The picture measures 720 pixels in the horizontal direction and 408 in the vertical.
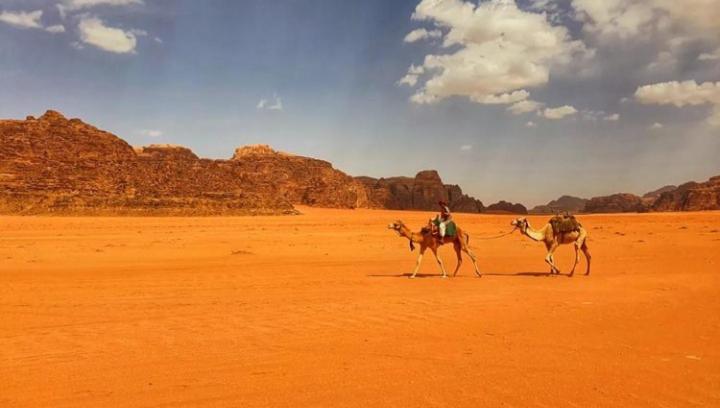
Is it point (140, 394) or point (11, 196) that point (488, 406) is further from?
point (11, 196)

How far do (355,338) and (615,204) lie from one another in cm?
12377

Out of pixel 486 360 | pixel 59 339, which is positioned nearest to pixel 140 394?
pixel 59 339

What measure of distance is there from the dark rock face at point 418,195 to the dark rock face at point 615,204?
30.2m

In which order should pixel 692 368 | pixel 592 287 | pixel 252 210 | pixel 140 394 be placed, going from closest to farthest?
pixel 140 394 → pixel 692 368 → pixel 592 287 → pixel 252 210

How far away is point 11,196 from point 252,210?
25.4m

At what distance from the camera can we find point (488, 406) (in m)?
4.73

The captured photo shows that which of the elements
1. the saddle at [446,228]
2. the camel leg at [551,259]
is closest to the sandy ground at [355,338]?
the camel leg at [551,259]

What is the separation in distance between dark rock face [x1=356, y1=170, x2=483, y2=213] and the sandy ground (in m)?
95.5

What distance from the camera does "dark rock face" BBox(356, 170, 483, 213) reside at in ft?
364

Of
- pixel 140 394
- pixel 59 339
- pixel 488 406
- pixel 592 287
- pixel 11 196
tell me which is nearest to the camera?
pixel 488 406

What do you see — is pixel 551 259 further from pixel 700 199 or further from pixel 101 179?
pixel 700 199

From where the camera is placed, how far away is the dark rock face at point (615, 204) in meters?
113

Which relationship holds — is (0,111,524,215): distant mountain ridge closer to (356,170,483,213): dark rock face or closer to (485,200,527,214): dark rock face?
(356,170,483,213): dark rock face

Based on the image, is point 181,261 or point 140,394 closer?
point 140,394
